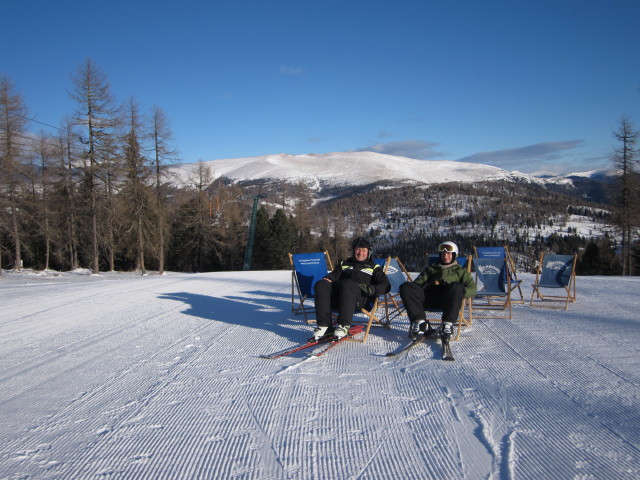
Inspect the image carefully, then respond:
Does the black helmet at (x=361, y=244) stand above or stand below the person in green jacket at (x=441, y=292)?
above

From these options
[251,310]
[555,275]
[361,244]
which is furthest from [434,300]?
[555,275]

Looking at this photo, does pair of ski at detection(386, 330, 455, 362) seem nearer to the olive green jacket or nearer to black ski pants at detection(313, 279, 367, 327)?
black ski pants at detection(313, 279, 367, 327)

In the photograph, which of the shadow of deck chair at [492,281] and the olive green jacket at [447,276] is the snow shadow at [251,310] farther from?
the shadow of deck chair at [492,281]

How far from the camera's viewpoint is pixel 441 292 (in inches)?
198

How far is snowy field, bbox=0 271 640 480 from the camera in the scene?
221 centimetres

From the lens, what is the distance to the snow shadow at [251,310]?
5.73 meters

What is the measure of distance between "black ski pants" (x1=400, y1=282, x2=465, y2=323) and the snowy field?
0.37m

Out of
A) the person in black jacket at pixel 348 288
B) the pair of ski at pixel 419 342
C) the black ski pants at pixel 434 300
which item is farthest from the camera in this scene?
the person in black jacket at pixel 348 288

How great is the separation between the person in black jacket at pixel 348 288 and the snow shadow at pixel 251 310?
0.55 m

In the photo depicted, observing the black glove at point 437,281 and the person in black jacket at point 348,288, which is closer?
the person in black jacket at point 348,288

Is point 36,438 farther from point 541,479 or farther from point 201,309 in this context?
point 201,309

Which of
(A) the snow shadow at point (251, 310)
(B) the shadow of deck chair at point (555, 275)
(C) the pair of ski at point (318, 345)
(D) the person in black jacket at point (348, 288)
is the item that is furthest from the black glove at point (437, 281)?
(B) the shadow of deck chair at point (555, 275)

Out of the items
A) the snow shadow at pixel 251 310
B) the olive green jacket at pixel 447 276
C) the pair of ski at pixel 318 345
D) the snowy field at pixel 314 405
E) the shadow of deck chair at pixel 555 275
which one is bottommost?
the snow shadow at pixel 251 310

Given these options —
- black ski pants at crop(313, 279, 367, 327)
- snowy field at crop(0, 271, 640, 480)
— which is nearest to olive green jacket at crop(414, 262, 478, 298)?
snowy field at crop(0, 271, 640, 480)
